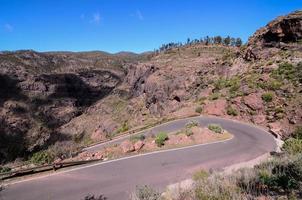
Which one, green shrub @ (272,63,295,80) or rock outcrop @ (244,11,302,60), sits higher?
rock outcrop @ (244,11,302,60)

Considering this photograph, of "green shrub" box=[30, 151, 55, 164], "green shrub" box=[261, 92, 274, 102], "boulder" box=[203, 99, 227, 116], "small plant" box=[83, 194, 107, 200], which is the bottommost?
"green shrub" box=[30, 151, 55, 164]

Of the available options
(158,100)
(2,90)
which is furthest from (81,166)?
(2,90)

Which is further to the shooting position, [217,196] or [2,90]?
[2,90]

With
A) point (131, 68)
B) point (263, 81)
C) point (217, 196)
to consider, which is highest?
point (131, 68)

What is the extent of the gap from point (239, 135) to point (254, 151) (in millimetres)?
4777

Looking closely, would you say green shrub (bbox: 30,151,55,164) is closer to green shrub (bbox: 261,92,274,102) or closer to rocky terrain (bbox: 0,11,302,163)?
rocky terrain (bbox: 0,11,302,163)

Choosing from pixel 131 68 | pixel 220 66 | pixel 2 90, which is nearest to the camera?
pixel 220 66

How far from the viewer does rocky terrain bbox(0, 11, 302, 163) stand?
29.4 metres

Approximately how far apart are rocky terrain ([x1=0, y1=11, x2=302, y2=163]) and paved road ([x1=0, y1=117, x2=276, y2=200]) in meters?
7.45

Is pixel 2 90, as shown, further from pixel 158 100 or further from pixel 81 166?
pixel 81 166

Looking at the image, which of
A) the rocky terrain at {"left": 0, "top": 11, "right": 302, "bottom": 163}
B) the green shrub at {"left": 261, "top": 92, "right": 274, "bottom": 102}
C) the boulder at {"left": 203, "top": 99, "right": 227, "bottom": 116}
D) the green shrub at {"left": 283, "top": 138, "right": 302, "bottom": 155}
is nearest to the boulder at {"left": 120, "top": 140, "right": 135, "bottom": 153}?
the green shrub at {"left": 283, "top": 138, "right": 302, "bottom": 155}

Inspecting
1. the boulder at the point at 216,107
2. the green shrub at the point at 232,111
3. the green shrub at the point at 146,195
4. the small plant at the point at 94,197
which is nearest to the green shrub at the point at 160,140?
the small plant at the point at 94,197

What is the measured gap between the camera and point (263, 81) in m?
31.8

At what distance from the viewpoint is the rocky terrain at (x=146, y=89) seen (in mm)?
29391
